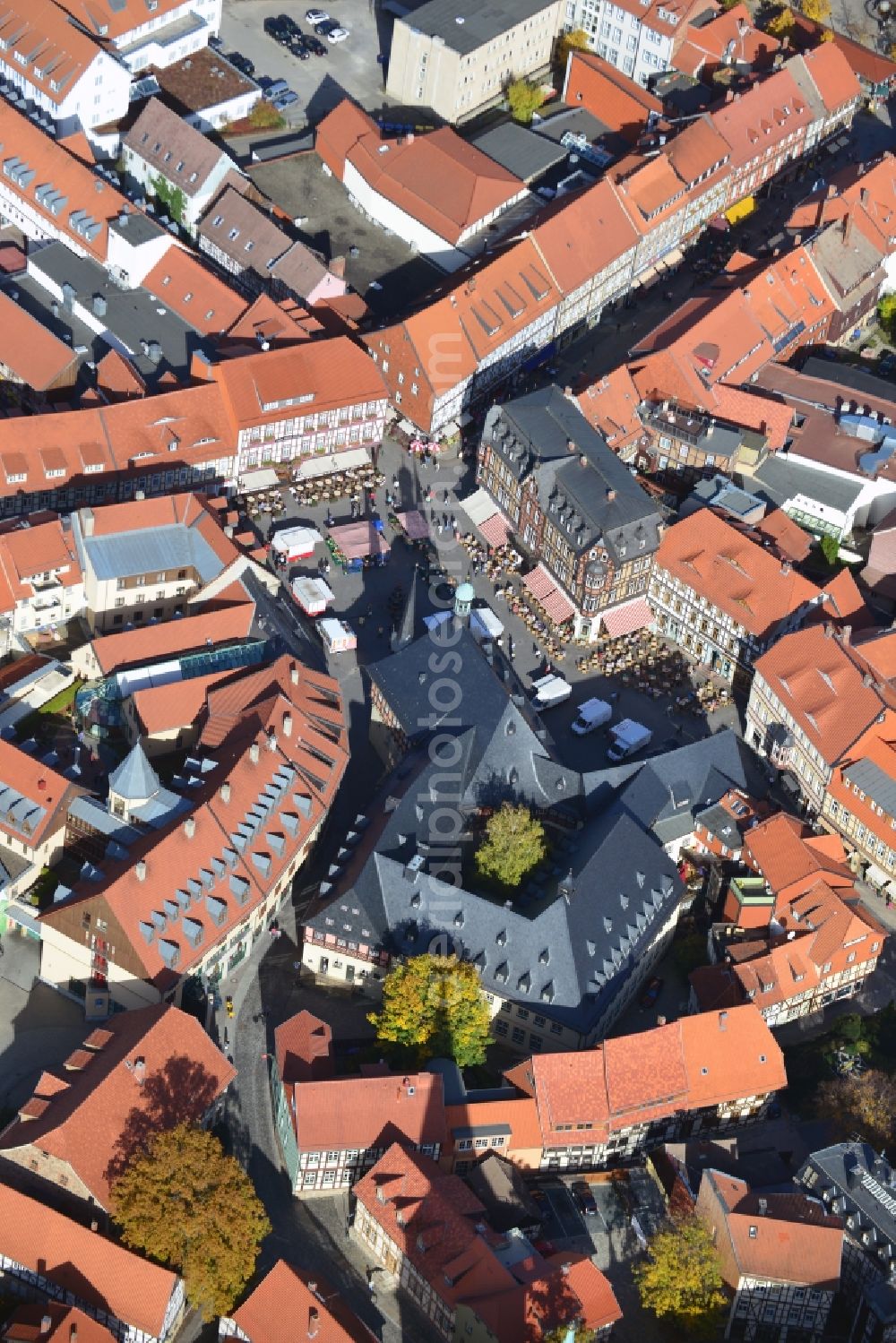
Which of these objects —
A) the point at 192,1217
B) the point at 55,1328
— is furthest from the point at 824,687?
the point at 55,1328

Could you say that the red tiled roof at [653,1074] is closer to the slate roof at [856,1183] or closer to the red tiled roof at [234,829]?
the slate roof at [856,1183]

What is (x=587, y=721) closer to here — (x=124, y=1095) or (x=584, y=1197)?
(x=584, y=1197)

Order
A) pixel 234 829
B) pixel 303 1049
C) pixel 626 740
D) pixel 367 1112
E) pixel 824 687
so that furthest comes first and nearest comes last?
1. pixel 626 740
2. pixel 824 687
3. pixel 234 829
4. pixel 303 1049
5. pixel 367 1112

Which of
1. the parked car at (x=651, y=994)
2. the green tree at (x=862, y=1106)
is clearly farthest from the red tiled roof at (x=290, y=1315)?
the green tree at (x=862, y=1106)

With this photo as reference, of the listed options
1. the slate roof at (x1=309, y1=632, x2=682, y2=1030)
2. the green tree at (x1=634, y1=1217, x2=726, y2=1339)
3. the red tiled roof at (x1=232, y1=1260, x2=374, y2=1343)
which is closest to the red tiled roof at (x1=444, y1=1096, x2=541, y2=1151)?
the slate roof at (x1=309, y1=632, x2=682, y2=1030)

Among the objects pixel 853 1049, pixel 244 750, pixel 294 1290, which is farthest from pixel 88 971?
pixel 853 1049

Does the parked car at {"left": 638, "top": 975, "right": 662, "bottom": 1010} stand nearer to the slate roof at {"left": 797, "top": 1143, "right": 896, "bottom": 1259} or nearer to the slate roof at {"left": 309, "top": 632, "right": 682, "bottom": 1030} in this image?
the slate roof at {"left": 309, "top": 632, "right": 682, "bottom": 1030}
